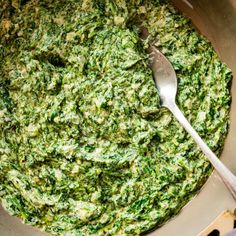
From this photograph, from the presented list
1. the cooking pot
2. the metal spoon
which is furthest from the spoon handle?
the cooking pot

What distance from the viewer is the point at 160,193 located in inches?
97.2

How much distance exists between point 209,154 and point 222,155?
0.79ft

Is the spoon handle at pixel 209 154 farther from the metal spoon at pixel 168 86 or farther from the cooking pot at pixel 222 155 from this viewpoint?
the cooking pot at pixel 222 155

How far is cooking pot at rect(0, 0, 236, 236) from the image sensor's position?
8.10ft

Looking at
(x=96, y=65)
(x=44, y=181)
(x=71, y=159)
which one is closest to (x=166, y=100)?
(x=96, y=65)

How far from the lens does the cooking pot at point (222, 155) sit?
247 cm

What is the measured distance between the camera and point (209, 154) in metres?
2.31

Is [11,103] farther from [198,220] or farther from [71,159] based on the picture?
[198,220]

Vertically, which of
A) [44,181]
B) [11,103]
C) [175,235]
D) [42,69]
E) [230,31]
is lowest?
[175,235]

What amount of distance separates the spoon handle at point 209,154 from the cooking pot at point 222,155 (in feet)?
0.46

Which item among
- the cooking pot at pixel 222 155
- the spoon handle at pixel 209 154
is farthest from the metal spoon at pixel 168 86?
the cooking pot at pixel 222 155

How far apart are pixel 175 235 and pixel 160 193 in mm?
260

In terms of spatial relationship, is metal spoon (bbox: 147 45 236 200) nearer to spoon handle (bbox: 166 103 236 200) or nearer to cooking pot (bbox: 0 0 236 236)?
spoon handle (bbox: 166 103 236 200)

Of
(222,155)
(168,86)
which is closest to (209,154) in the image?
(222,155)
